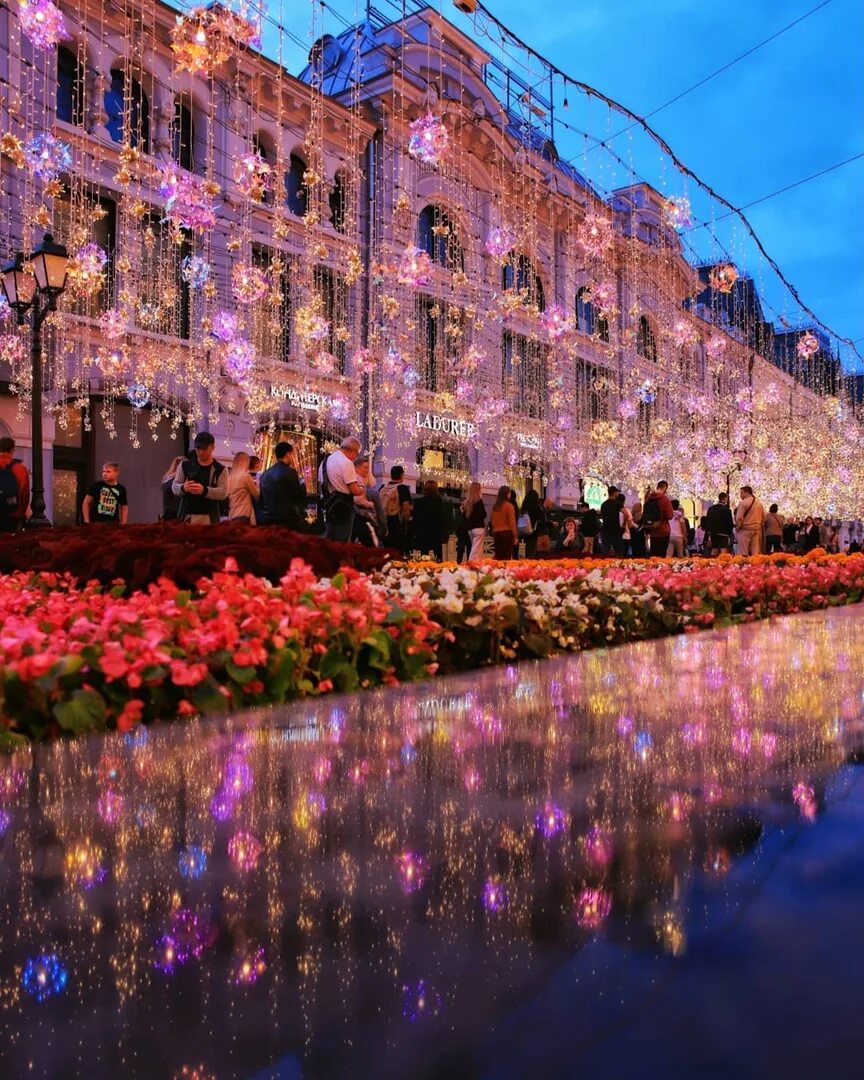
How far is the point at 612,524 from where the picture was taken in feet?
53.8

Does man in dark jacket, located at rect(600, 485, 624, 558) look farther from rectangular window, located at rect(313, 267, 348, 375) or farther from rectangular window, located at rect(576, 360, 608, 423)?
rectangular window, located at rect(576, 360, 608, 423)

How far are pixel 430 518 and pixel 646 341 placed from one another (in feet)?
76.4

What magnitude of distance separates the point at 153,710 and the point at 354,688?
0.84 meters

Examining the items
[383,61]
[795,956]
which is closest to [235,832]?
[795,956]

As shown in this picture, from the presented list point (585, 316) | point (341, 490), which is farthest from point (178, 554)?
point (585, 316)

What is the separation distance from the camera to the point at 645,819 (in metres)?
1.65

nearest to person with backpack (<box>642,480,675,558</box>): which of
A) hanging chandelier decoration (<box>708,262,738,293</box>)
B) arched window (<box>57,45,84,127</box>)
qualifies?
hanging chandelier decoration (<box>708,262,738,293</box>)

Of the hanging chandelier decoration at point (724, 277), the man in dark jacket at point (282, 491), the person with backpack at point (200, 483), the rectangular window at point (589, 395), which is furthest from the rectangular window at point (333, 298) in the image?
the person with backpack at point (200, 483)

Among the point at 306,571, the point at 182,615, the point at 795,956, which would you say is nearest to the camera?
the point at 795,956

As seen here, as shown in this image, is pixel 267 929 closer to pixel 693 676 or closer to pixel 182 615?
pixel 182 615

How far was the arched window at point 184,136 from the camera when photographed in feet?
62.0

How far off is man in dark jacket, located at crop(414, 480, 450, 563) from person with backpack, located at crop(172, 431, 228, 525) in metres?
5.15

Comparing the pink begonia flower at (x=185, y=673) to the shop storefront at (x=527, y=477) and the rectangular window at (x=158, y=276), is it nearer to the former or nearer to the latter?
the rectangular window at (x=158, y=276)

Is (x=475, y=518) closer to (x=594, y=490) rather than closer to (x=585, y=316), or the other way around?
(x=594, y=490)
